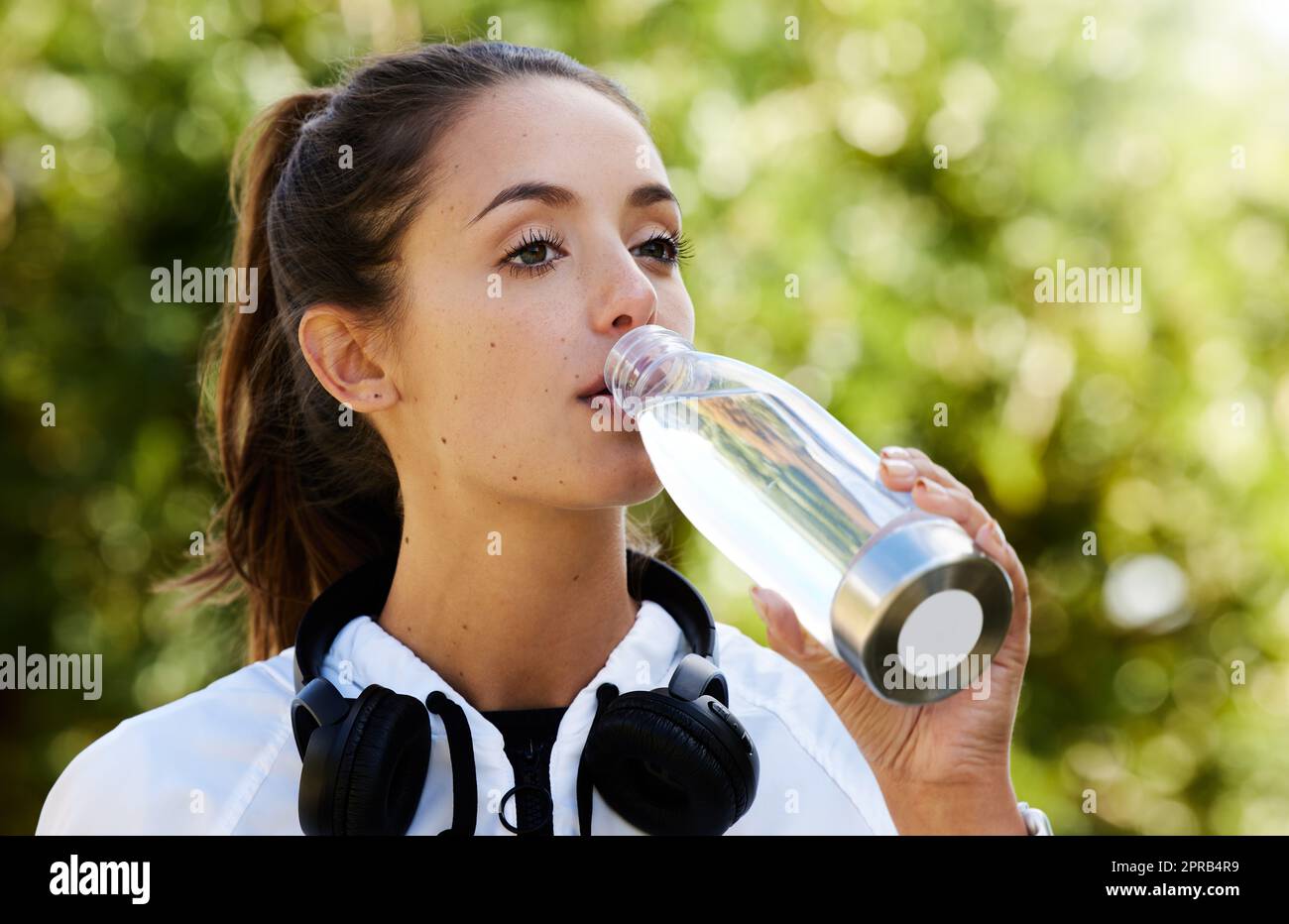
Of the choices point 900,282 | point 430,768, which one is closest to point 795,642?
point 430,768

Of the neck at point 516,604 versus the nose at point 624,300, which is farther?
the neck at point 516,604

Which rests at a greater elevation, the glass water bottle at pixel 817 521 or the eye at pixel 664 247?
the eye at pixel 664 247

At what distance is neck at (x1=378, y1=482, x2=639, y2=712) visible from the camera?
1658mm

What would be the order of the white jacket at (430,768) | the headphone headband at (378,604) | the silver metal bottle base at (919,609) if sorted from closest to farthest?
the silver metal bottle base at (919,609) → the white jacket at (430,768) → the headphone headband at (378,604)

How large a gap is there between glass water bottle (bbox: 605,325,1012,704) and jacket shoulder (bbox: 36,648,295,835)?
23.5 inches

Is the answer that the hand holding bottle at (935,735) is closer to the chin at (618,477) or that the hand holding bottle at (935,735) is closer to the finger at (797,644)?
the finger at (797,644)

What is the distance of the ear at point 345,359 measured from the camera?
67.5 inches

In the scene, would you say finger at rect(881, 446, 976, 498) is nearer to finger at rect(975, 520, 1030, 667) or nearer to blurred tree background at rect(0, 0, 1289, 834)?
finger at rect(975, 520, 1030, 667)

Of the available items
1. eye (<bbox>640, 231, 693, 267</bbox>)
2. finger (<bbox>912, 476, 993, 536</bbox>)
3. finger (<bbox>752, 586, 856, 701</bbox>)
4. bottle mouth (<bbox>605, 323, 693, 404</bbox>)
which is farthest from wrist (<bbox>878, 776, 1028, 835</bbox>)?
eye (<bbox>640, 231, 693, 267</bbox>)

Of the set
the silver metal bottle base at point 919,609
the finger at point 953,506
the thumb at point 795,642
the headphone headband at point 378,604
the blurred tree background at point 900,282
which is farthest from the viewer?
the blurred tree background at point 900,282

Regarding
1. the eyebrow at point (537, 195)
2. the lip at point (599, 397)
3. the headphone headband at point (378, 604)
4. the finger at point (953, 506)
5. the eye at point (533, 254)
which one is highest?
the eyebrow at point (537, 195)

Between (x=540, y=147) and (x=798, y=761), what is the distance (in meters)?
0.81

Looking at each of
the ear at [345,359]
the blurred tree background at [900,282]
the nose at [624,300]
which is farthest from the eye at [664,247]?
the blurred tree background at [900,282]

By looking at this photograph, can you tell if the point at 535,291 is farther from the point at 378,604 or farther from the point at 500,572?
the point at 378,604
